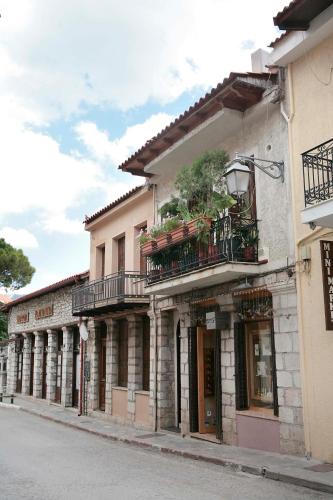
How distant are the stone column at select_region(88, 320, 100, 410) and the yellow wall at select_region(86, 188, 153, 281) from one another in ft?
6.10

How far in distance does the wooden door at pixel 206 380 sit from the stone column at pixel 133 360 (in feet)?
10.8

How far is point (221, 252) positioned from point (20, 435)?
726cm

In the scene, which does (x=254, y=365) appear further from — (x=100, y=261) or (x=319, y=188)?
(x=100, y=261)

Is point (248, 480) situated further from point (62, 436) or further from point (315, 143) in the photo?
point (62, 436)

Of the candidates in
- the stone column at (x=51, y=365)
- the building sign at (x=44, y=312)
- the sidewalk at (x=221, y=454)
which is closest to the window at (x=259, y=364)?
the sidewalk at (x=221, y=454)

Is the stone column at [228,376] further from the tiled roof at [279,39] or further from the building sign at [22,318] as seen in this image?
the building sign at [22,318]

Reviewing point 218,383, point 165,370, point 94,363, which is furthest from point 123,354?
point 218,383

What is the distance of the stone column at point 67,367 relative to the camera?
65.8 ft

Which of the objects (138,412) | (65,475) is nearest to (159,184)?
(138,412)

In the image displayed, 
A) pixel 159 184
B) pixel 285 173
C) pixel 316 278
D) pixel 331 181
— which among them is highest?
pixel 159 184

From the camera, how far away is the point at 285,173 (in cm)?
981

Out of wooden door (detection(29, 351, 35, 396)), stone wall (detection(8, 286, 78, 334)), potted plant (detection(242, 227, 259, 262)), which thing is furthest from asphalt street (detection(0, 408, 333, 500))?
wooden door (detection(29, 351, 35, 396))

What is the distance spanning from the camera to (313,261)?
29.1 ft

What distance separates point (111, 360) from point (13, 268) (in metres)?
19.0
